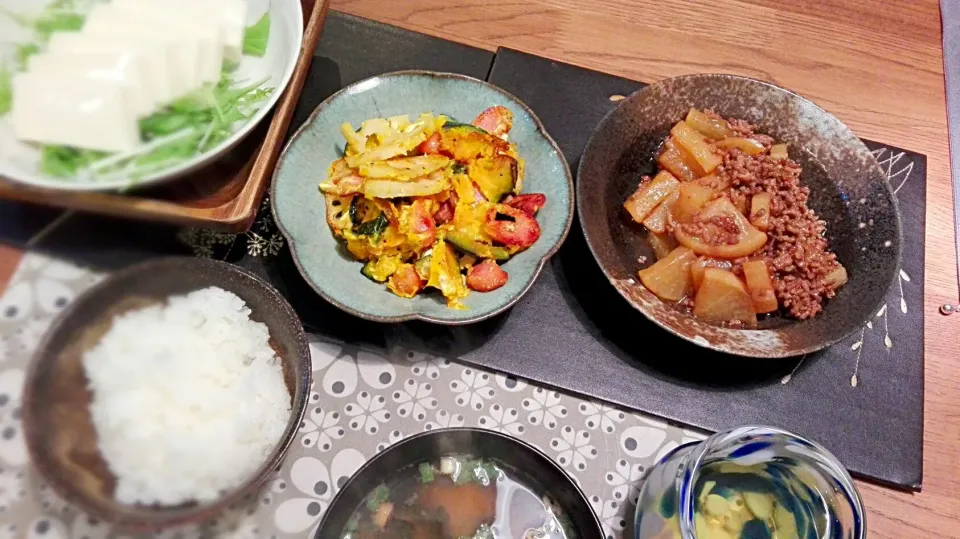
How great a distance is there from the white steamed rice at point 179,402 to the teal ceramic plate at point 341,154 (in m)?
0.36

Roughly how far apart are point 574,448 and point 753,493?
38cm

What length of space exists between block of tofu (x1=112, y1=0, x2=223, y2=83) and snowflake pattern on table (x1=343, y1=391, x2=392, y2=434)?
73 centimetres

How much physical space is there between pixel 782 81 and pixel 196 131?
1.83m

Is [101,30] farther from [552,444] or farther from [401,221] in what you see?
[552,444]

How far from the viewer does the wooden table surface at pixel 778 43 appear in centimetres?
202

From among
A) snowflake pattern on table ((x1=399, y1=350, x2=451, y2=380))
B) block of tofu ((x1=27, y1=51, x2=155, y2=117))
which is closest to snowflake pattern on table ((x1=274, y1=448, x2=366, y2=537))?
snowflake pattern on table ((x1=399, y1=350, x2=451, y2=380))

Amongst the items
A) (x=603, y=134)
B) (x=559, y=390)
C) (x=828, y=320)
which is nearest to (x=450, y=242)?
(x=559, y=390)

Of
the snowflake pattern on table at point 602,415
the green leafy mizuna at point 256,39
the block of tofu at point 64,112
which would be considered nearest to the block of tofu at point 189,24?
the green leafy mizuna at point 256,39

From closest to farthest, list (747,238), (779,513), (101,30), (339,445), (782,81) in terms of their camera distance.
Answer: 1. (101,30)
2. (779,513)
3. (339,445)
4. (747,238)
5. (782,81)

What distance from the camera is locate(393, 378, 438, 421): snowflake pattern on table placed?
146 cm

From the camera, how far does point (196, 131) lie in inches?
42.9

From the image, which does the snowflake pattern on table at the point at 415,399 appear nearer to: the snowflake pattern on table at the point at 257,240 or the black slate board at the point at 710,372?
the black slate board at the point at 710,372

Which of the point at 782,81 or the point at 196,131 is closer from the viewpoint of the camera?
the point at 196,131

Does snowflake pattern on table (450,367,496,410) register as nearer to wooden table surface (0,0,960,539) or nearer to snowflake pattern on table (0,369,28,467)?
snowflake pattern on table (0,369,28,467)
